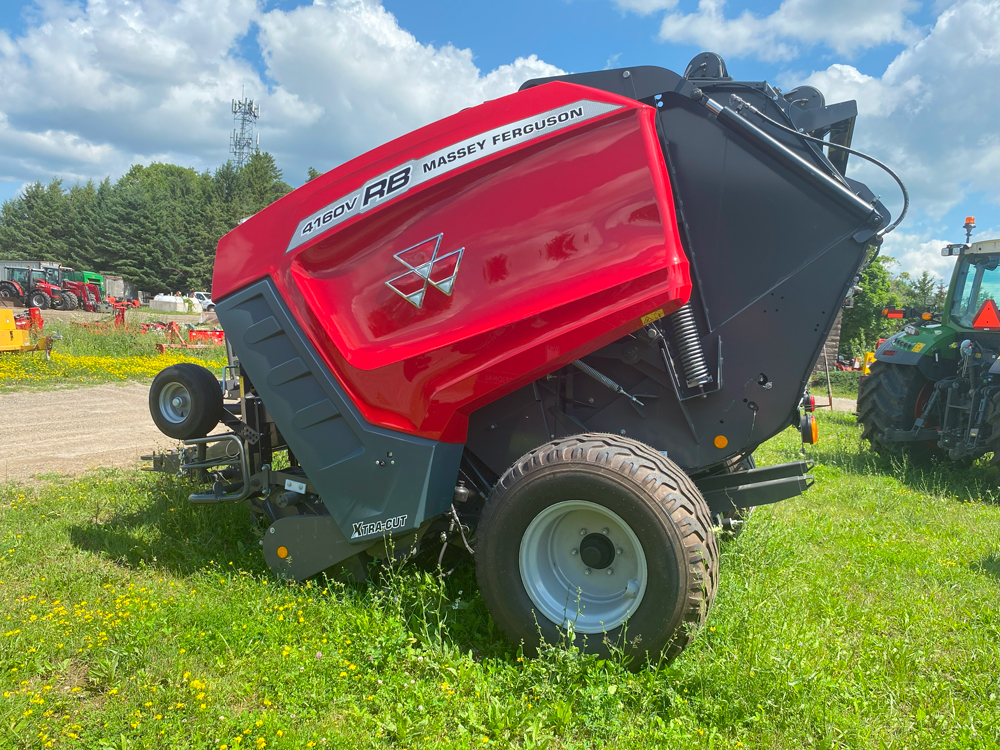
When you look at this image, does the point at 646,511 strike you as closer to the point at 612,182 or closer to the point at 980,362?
the point at 612,182

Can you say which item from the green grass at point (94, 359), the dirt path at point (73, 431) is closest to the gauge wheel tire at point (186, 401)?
the dirt path at point (73, 431)

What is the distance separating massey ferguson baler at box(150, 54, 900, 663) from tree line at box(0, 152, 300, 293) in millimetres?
47217

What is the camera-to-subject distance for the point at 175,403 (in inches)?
163

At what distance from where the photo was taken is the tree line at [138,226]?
163ft

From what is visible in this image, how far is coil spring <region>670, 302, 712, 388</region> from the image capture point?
311cm

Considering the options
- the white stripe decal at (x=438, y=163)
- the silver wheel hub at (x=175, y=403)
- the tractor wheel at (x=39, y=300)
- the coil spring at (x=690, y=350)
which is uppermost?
the tractor wheel at (x=39, y=300)

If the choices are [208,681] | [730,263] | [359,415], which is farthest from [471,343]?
[208,681]

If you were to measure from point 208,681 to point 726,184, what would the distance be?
3.23 meters

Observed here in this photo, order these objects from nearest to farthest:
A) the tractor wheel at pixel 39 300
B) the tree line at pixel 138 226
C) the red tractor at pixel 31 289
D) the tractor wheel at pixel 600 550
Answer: the tractor wheel at pixel 600 550, the red tractor at pixel 31 289, the tractor wheel at pixel 39 300, the tree line at pixel 138 226

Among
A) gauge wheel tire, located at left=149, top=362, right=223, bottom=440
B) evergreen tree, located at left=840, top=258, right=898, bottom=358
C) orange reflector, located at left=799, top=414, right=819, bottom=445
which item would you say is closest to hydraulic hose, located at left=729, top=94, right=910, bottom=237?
orange reflector, located at left=799, top=414, right=819, bottom=445

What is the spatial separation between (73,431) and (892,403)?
9984 mm

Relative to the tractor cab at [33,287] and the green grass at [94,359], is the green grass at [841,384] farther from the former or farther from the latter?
the tractor cab at [33,287]

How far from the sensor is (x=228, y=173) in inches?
2260

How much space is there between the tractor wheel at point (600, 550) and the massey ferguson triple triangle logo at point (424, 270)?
35.9 inches
